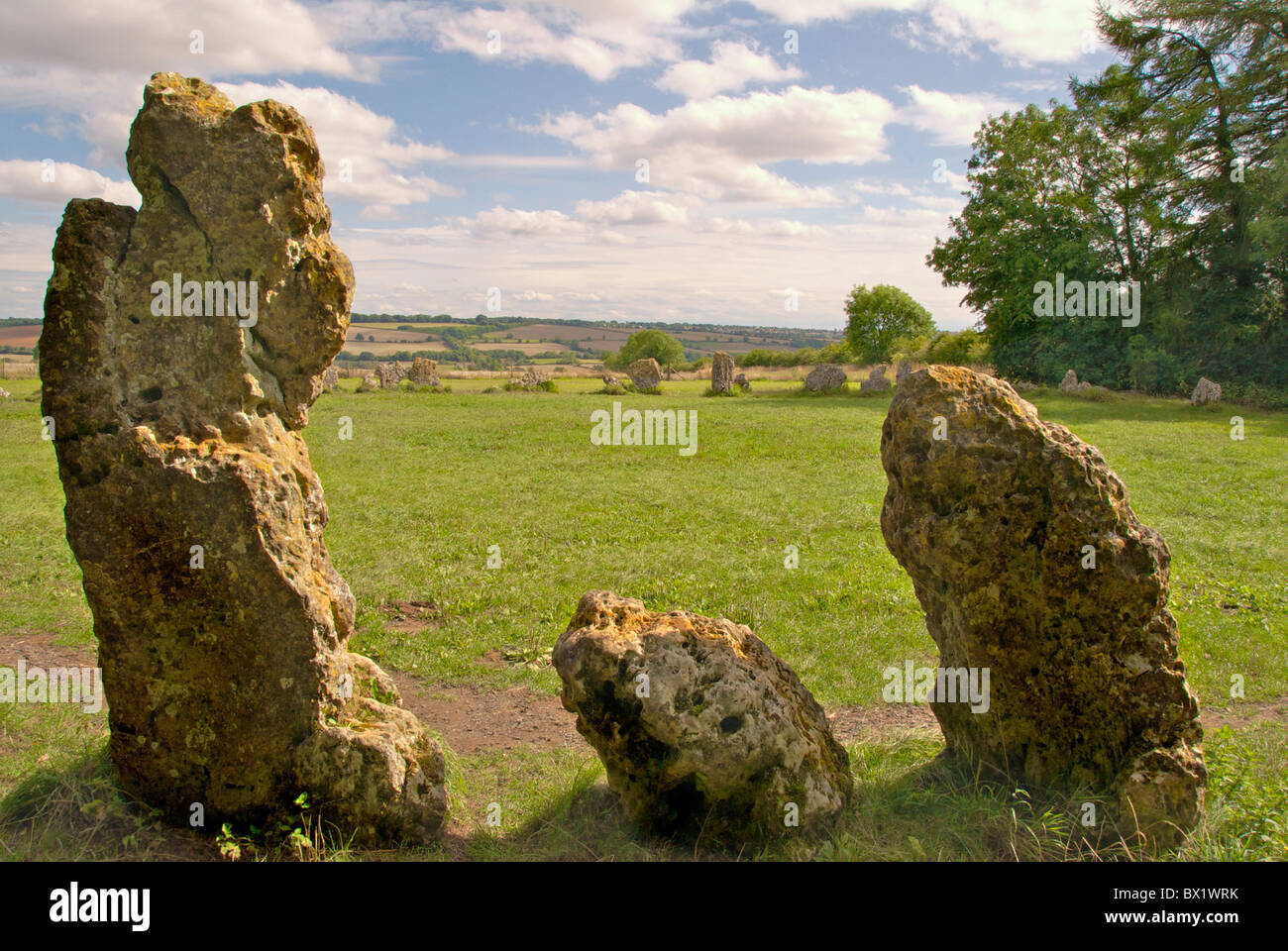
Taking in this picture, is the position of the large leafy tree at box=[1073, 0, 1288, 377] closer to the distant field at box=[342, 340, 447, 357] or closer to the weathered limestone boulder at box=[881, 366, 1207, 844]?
the weathered limestone boulder at box=[881, 366, 1207, 844]

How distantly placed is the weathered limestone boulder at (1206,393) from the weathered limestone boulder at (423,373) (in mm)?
32266

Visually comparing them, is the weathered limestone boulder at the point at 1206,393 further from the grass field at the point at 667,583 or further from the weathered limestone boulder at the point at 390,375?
the weathered limestone boulder at the point at 390,375

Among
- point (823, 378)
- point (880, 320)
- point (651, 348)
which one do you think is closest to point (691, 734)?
point (823, 378)

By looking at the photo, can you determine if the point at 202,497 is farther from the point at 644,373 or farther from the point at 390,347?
the point at 390,347

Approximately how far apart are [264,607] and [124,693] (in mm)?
1003

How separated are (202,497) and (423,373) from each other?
37345mm

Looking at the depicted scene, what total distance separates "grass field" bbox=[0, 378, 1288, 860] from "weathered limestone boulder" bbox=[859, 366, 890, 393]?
14486 millimetres

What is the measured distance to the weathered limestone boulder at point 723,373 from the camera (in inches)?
1662

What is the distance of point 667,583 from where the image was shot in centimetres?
1102

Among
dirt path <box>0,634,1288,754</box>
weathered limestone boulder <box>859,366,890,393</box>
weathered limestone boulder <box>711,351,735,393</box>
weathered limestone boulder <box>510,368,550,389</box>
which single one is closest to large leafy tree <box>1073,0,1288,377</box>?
weathered limestone boulder <box>859,366,890,393</box>

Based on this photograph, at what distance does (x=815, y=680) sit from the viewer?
321 inches

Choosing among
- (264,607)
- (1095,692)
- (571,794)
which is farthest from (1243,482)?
(264,607)

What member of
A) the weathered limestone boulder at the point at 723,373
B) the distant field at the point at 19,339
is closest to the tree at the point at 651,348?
the weathered limestone boulder at the point at 723,373
